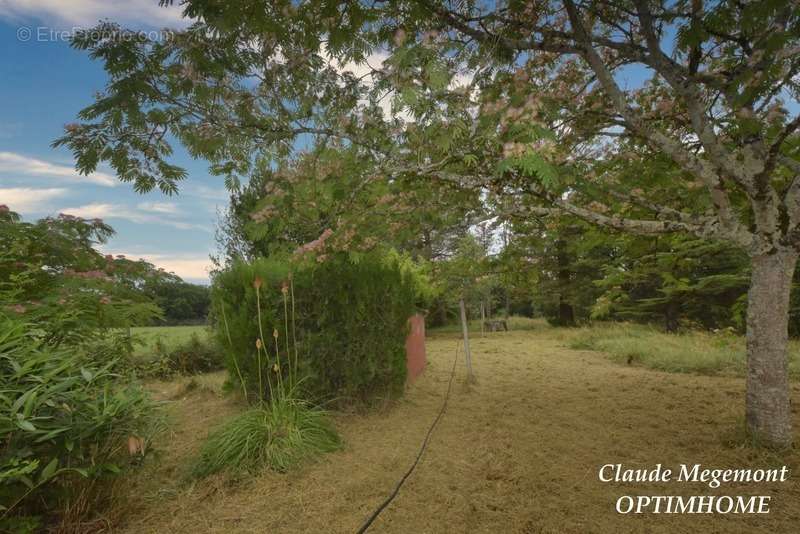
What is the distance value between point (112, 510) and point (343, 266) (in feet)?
10.0

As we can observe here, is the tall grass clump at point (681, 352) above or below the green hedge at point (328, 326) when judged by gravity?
below

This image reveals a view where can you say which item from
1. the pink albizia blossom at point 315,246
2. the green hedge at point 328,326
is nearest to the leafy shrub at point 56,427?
the pink albizia blossom at point 315,246

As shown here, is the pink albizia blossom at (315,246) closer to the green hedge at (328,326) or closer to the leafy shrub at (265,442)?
the green hedge at (328,326)

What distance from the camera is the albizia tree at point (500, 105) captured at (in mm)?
3066

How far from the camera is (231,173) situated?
4.48 m

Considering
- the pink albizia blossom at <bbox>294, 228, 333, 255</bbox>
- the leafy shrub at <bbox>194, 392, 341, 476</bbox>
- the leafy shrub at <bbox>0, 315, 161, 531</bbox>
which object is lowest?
the leafy shrub at <bbox>194, 392, 341, 476</bbox>

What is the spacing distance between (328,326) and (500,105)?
3.09 meters

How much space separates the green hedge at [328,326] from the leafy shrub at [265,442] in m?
0.78

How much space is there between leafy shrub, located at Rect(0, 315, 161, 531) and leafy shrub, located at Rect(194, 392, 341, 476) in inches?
36.0

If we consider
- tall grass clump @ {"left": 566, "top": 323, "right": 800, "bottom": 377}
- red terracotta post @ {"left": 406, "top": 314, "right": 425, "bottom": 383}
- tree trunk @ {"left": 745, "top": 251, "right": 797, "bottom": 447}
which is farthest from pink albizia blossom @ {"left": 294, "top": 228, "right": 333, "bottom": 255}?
tall grass clump @ {"left": 566, "top": 323, "right": 800, "bottom": 377}

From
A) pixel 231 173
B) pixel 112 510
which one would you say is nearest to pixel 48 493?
pixel 112 510

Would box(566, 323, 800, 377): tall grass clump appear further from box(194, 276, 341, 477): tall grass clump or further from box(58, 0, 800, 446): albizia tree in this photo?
box(194, 276, 341, 477): tall grass clump

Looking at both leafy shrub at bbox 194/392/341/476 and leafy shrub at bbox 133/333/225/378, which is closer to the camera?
leafy shrub at bbox 194/392/341/476

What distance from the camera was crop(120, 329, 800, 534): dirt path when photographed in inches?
107
